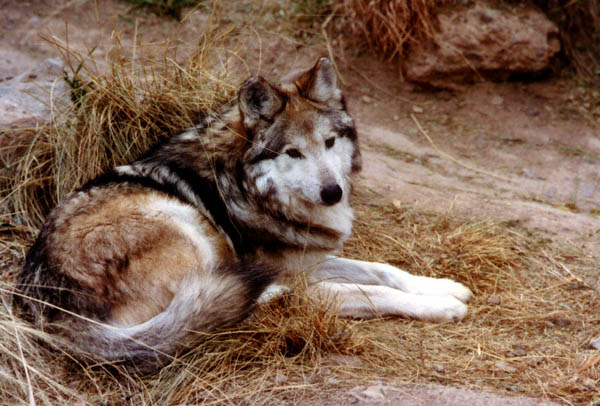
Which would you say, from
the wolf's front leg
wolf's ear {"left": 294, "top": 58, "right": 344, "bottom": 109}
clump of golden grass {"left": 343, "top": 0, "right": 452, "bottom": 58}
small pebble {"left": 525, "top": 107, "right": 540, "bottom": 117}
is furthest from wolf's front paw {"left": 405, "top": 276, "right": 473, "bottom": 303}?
clump of golden grass {"left": 343, "top": 0, "right": 452, "bottom": 58}

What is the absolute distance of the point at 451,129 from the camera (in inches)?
266

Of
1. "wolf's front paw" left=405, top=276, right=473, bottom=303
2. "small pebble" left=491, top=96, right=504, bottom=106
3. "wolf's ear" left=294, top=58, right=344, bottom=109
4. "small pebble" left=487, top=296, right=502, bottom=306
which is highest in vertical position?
"wolf's ear" left=294, top=58, right=344, bottom=109

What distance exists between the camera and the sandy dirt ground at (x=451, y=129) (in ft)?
17.0

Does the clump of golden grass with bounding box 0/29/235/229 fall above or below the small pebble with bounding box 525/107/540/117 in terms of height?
above

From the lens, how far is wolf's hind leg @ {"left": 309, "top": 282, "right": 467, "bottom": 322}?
11.9 ft

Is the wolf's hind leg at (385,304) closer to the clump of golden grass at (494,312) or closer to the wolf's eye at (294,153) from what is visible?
the clump of golden grass at (494,312)

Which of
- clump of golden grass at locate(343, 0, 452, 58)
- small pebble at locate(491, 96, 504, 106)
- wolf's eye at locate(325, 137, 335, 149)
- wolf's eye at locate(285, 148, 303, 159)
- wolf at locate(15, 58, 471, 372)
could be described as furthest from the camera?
small pebble at locate(491, 96, 504, 106)

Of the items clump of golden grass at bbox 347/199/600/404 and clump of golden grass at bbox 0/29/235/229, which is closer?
clump of golden grass at bbox 347/199/600/404

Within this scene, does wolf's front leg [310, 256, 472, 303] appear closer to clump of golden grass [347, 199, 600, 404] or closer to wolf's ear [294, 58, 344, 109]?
clump of golden grass [347, 199, 600, 404]

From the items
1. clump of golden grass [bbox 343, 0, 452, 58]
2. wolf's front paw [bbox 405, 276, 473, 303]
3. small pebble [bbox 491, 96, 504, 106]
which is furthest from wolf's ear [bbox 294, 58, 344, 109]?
small pebble [bbox 491, 96, 504, 106]

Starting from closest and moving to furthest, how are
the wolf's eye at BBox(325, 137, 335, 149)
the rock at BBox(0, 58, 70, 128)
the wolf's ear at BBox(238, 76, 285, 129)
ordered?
1. the wolf's ear at BBox(238, 76, 285, 129)
2. the wolf's eye at BBox(325, 137, 335, 149)
3. the rock at BBox(0, 58, 70, 128)

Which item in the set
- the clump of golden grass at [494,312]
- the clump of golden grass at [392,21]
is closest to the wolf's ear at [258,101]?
the clump of golden grass at [494,312]

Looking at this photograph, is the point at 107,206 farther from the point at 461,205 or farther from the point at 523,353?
the point at 461,205

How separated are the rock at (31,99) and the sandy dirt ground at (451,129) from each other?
0.54 metres
